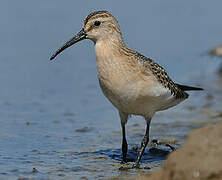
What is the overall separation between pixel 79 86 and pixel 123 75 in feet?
17.1

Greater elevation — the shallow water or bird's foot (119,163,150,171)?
the shallow water

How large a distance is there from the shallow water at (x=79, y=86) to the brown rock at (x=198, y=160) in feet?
6.62

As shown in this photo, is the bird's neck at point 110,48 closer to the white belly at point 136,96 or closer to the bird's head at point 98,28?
the bird's head at point 98,28

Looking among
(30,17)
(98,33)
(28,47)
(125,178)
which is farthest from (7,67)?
(125,178)

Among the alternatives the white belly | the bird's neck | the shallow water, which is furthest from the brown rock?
the bird's neck

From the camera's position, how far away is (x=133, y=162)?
8102 mm

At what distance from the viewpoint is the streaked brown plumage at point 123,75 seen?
742 centimetres

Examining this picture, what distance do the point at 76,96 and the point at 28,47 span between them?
3481mm

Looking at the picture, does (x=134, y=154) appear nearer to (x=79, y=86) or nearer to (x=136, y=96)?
(x=136, y=96)

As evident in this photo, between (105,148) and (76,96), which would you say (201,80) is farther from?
(105,148)

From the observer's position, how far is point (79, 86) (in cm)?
1254

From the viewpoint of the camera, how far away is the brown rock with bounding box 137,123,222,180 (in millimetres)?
4891

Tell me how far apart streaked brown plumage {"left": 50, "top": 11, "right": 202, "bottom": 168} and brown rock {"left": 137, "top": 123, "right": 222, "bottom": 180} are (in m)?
2.27

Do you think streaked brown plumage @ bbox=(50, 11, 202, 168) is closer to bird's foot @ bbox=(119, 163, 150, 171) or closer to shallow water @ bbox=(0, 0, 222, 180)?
bird's foot @ bbox=(119, 163, 150, 171)
